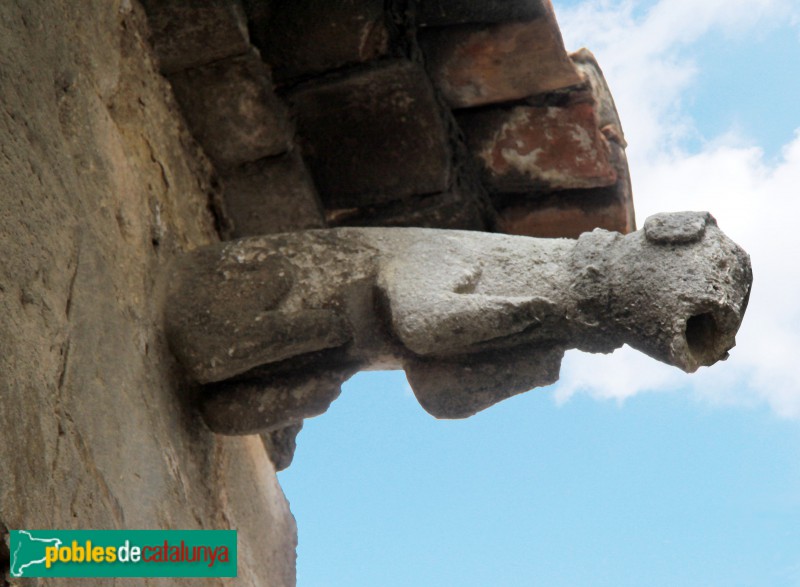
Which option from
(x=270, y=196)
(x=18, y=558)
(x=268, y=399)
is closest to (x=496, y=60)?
(x=270, y=196)

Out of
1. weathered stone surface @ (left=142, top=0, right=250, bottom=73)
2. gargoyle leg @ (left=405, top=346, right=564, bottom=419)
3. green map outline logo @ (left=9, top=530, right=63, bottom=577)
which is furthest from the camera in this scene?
weathered stone surface @ (left=142, top=0, right=250, bottom=73)

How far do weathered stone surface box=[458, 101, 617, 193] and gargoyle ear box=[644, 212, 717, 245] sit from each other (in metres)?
0.75

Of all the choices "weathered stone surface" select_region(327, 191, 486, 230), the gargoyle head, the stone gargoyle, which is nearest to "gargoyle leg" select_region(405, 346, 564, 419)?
the stone gargoyle

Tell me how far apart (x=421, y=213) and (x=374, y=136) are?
0.84ft

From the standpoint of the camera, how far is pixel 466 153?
3.25 meters

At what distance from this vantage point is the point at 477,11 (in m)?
3.03

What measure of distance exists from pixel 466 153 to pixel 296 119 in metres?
0.49

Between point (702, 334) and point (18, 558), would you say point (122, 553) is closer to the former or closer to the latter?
point (18, 558)

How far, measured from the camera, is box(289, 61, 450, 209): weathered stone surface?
9.98ft

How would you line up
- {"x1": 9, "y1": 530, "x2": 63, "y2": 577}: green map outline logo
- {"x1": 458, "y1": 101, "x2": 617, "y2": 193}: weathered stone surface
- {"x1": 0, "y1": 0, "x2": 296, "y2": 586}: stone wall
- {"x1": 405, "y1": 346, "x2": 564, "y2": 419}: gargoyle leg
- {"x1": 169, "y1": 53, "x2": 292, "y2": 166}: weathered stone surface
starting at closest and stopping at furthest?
{"x1": 9, "y1": 530, "x2": 63, "y2": 577}: green map outline logo
{"x1": 0, "y1": 0, "x2": 296, "y2": 586}: stone wall
{"x1": 405, "y1": 346, "x2": 564, "y2": 419}: gargoyle leg
{"x1": 169, "y1": 53, "x2": 292, "y2": 166}: weathered stone surface
{"x1": 458, "y1": 101, "x2": 617, "y2": 193}: weathered stone surface

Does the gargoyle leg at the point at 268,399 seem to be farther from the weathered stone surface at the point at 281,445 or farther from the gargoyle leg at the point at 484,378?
the weathered stone surface at the point at 281,445

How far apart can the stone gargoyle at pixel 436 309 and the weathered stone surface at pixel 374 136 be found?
0.49m

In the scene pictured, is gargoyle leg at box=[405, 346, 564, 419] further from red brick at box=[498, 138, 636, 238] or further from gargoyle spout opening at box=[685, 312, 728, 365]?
red brick at box=[498, 138, 636, 238]

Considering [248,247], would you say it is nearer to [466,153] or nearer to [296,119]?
[296,119]
